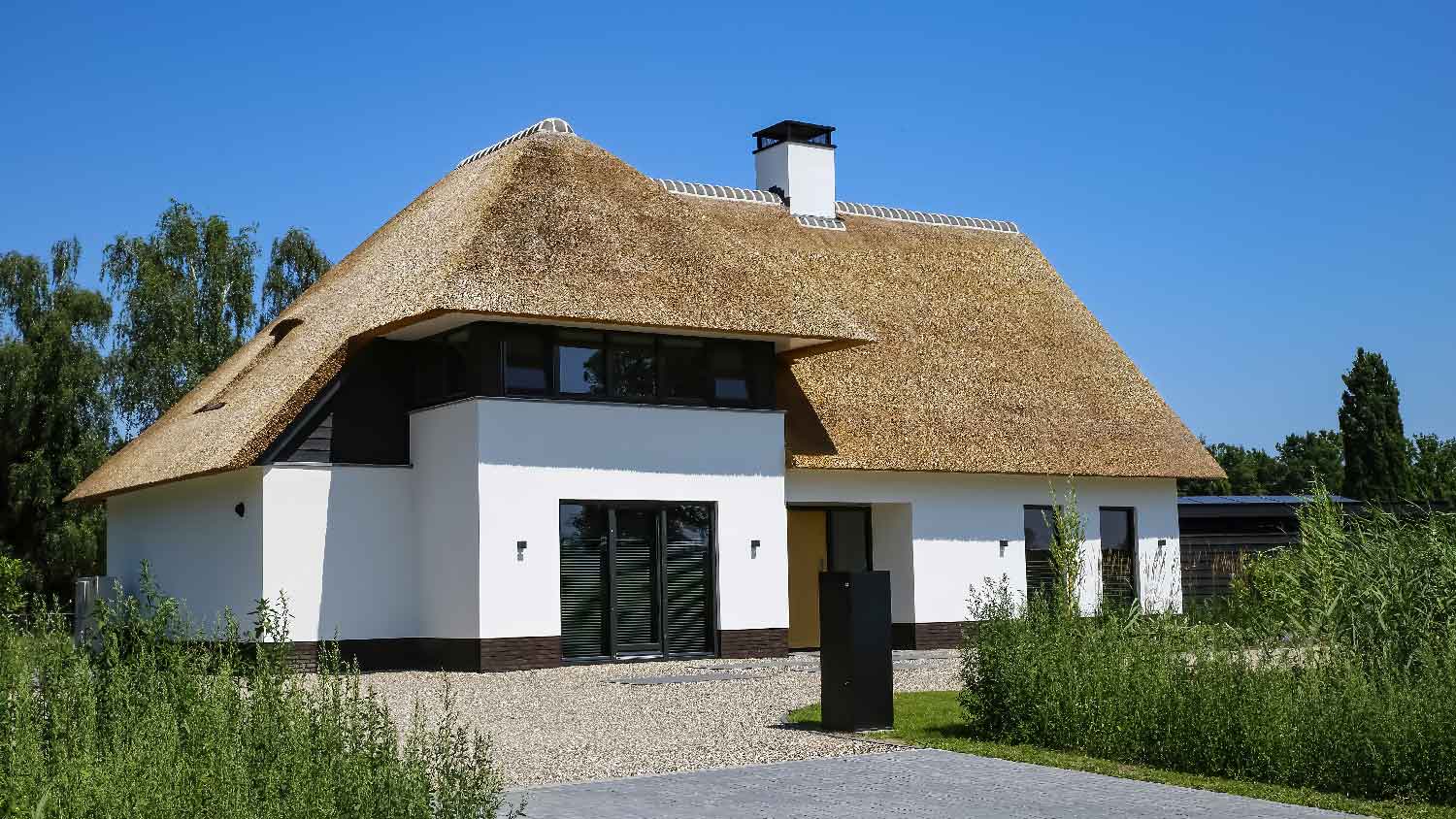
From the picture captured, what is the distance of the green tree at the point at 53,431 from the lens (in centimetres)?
3362

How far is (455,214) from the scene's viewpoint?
2097cm

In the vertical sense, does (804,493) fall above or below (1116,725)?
above

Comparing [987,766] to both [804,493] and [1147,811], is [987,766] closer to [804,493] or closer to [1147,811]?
[1147,811]

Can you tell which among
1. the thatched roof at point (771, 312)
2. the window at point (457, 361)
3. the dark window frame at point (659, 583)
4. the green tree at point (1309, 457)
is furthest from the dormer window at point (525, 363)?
the green tree at point (1309, 457)

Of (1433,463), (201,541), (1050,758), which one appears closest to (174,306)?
(201,541)

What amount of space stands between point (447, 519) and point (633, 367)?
3.17 m

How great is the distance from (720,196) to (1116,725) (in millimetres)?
16449

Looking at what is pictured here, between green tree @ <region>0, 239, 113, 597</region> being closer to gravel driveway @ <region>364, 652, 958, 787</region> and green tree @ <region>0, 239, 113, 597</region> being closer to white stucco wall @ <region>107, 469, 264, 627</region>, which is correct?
white stucco wall @ <region>107, 469, 264, 627</region>

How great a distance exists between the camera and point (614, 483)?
65.6ft

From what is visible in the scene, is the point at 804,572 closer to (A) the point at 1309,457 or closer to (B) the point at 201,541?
(B) the point at 201,541

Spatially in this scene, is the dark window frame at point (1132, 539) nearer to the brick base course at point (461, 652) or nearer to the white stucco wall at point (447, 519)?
the brick base course at point (461, 652)

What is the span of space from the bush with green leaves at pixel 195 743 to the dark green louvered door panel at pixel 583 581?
32.8 feet

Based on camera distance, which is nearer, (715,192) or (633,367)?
(633,367)

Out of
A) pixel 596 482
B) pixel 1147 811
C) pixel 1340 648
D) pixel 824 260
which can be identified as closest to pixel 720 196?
pixel 824 260
